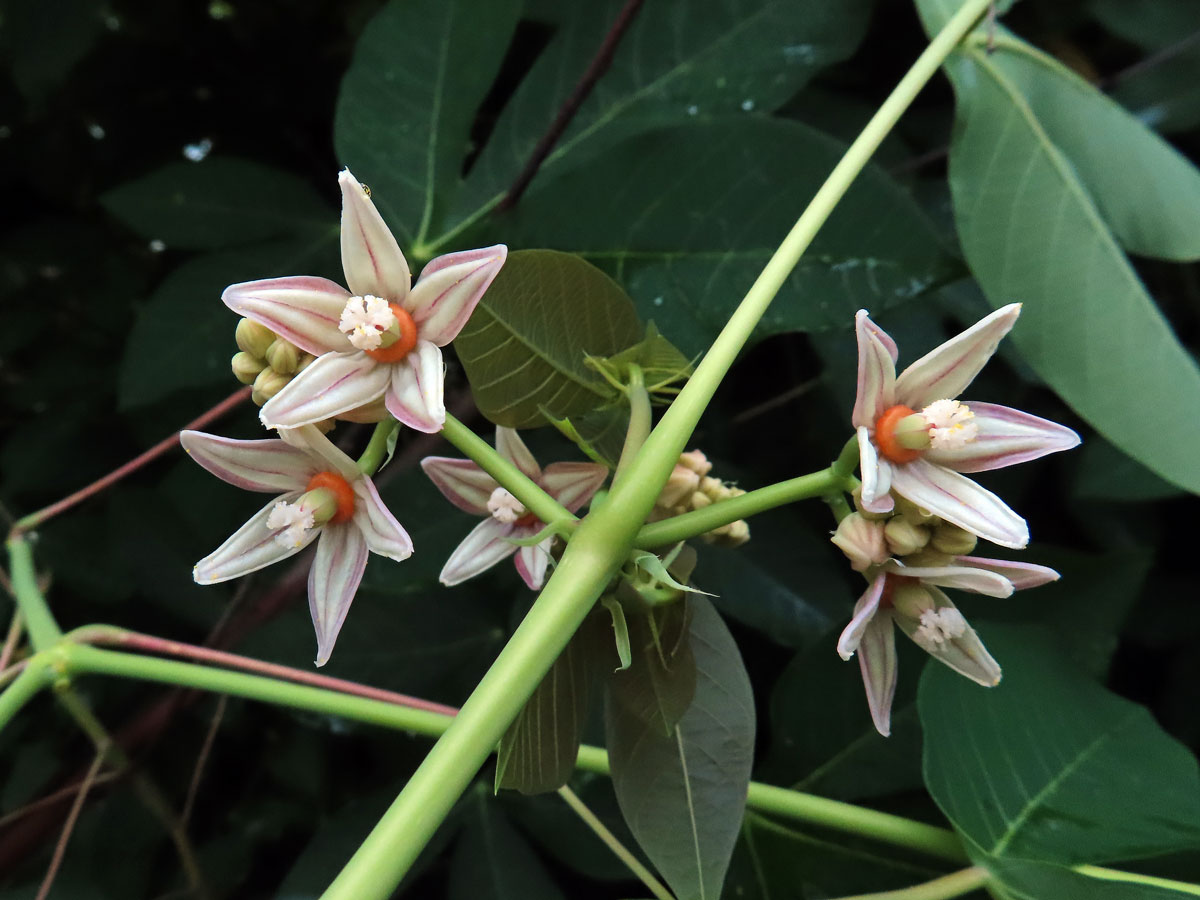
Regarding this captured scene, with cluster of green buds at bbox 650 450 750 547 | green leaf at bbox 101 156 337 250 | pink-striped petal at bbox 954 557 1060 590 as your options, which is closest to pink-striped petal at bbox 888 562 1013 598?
pink-striped petal at bbox 954 557 1060 590

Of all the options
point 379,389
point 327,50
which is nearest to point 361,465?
point 379,389

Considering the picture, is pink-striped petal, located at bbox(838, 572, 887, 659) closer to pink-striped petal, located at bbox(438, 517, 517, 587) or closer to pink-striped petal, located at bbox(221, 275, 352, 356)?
pink-striped petal, located at bbox(438, 517, 517, 587)

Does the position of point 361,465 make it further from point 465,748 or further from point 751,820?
point 751,820

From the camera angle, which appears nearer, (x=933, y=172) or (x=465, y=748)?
(x=465, y=748)

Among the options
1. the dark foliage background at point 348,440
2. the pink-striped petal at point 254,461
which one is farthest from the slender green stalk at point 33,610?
the pink-striped petal at point 254,461

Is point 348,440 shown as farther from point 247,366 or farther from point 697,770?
point 697,770

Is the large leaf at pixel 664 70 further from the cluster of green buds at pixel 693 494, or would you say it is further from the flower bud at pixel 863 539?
the flower bud at pixel 863 539

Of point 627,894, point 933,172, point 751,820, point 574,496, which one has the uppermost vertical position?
point 574,496
